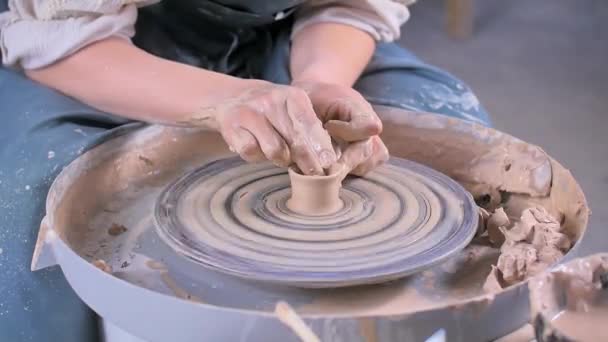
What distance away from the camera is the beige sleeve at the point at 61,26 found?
124 centimetres

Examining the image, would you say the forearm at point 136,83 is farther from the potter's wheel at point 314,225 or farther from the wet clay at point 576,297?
the wet clay at point 576,297

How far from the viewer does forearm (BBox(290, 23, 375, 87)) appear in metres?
1.35

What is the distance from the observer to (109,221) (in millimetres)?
1188

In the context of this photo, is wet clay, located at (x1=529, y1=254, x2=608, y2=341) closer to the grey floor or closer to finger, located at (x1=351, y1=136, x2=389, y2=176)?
finger, located at (x1=351, y1=136, x2=389, y2=176)

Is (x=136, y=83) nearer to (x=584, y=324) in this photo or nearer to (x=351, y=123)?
(x=351, y=123)

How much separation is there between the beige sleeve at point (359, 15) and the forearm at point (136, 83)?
1.20ft

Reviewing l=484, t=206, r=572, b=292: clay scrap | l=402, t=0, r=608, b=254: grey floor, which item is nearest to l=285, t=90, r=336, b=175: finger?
l=484, t=206, r=572, b=292: clay scrap

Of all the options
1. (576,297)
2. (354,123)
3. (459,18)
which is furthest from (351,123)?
(459,18)

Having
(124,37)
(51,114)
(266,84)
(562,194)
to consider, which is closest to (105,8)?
(124,37)

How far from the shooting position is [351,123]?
Answer: 108 centimetres

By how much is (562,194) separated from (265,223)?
429mm

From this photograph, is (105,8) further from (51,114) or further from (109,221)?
(109,221)

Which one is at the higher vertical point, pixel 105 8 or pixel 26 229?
pixel 105 8

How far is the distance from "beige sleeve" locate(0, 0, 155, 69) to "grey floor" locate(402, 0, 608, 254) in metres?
1.42
